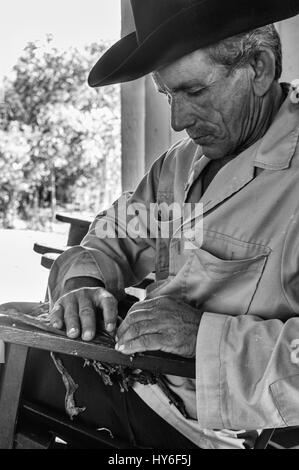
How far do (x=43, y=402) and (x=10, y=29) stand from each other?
298 inches

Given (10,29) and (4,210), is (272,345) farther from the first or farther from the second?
(10,29)

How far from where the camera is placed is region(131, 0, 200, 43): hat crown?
1788mm

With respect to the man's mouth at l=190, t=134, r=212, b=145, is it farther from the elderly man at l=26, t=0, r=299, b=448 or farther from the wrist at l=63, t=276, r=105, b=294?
the wrist at l=63, t=276, r=105, b=294

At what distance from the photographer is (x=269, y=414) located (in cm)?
157

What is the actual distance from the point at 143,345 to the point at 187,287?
1.19 feet

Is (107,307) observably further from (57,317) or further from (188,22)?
(188,22)

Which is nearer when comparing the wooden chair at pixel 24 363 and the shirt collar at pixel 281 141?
the wooden chair at pixel 24 363

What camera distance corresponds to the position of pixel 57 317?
5.88 ft

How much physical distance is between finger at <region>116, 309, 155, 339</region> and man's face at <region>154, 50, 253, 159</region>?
56cm

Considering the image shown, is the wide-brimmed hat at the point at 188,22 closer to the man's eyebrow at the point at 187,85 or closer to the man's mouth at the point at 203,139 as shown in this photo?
the man's eyebrow at the point at 187,85

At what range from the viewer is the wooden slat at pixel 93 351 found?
5.25 feet

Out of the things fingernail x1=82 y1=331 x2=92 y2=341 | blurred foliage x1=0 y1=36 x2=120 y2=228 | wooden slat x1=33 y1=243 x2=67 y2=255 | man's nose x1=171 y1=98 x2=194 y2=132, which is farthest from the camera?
blurred foliage x1=0 y1=36 x2=120 y2=228

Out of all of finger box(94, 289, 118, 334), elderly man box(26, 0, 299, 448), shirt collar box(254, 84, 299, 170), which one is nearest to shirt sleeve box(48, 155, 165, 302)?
elderly man box(26, 0, 299, 448)

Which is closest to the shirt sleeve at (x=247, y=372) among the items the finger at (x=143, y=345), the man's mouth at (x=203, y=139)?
the finger at (x=143, y=345)
